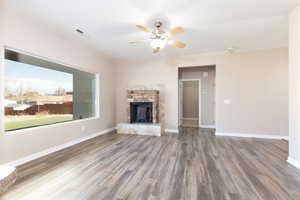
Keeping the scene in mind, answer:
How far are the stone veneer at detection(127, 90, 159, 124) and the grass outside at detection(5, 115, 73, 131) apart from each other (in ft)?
6.83

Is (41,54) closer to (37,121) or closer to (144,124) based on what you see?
(37,121)

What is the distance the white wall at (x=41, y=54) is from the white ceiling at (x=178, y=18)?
0.29 m

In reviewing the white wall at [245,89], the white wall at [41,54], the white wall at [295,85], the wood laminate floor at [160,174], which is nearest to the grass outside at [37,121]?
the white wall at [41,54]

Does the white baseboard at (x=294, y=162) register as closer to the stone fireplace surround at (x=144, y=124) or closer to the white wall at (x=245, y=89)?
the white wall at (x=245, y=89)

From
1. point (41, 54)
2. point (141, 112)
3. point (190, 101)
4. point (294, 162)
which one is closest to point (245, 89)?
point (294, 162)

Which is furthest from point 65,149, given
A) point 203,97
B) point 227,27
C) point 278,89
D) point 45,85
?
point 278,89

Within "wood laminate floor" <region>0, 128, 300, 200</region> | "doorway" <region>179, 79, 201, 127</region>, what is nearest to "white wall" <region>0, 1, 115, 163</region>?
"wood laminate floor" <region>0, 128, 300, 200</region>

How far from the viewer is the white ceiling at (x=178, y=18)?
247 centimetres

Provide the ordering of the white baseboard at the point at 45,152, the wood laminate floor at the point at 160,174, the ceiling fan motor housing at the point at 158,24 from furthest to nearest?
1. the ceiling fan motor housing at the point at 158,24
2. the white baseboard at the point at 45,152
3. the wood laminate floor at the point at 160,174

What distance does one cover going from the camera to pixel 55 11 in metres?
2.68

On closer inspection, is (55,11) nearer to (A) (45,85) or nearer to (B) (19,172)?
(A) (45,85)

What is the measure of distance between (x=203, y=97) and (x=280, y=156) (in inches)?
145

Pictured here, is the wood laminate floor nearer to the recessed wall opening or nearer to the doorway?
the recessed wall opening

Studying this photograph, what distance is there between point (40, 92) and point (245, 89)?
578 cm
